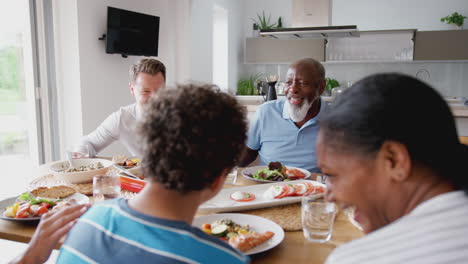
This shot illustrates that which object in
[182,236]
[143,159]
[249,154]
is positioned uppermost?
[143,159]

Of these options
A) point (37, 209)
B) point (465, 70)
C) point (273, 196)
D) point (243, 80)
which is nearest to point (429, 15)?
point (465, 70)

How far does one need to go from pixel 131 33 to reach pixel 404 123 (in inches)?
143

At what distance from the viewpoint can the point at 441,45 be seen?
5680 mm

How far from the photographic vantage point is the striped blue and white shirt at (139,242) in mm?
739

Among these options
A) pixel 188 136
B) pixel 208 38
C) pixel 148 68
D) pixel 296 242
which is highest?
pixel 208 38

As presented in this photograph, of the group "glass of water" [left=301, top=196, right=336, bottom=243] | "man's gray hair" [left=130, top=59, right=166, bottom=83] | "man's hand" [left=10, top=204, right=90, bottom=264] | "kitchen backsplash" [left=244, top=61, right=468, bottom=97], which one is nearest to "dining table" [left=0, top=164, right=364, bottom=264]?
"glass of water" [left=301, top=196, right=336, bottom=243]

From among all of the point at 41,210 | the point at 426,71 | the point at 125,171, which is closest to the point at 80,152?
the point at 125,171

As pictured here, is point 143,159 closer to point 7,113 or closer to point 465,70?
point 7,113

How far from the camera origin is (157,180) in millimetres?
806

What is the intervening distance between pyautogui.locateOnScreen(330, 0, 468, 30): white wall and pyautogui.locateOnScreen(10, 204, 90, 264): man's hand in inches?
241

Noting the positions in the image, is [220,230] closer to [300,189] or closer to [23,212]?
[300,189]

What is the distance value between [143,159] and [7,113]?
9.10 feet

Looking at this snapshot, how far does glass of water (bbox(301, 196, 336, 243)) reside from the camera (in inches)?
44.4

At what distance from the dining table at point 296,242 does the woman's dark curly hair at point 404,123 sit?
1.53 feet
